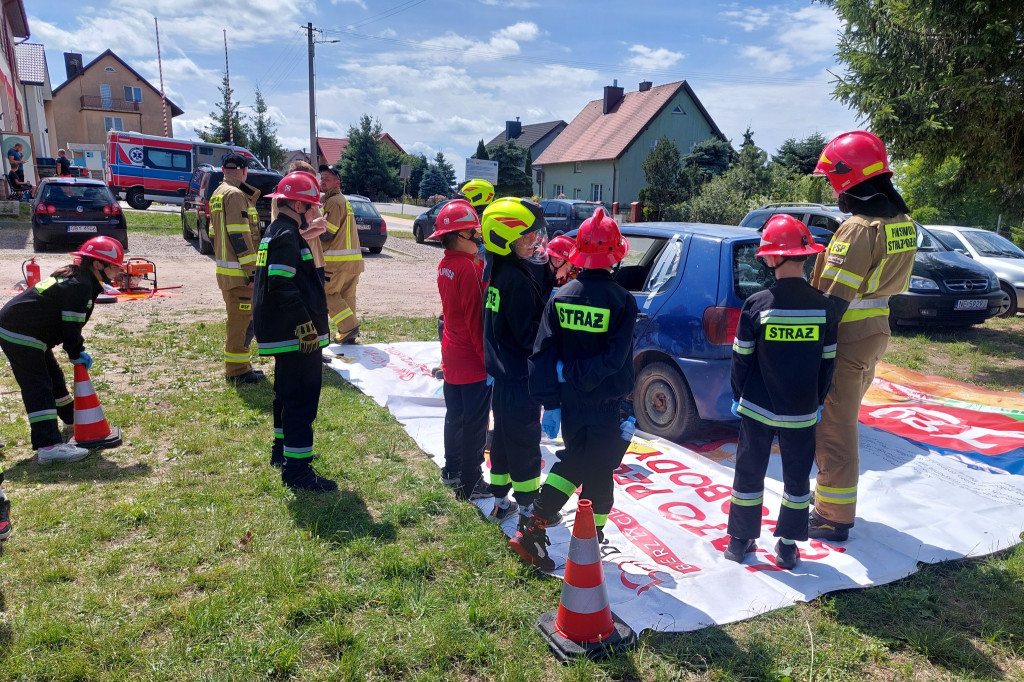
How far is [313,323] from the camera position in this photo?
4285mm

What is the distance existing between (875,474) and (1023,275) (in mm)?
9452

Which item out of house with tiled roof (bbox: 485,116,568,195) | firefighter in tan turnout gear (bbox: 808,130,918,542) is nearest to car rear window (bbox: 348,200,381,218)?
firefighter in tan turnout gear (bbox: 808,130,918,542)

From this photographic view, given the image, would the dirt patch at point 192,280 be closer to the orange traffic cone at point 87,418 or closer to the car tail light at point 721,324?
the orange traffic cone at point 87,418

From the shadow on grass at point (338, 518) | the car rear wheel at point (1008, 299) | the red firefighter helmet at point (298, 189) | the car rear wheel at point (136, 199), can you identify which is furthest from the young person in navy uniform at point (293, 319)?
the car rear wheel at point (136, 199)

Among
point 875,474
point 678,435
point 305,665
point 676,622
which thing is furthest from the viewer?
point 678,435

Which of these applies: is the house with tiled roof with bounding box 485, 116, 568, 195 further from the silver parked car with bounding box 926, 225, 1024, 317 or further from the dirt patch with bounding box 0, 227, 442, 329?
the silver parked car with bounding box 926, 225, 1024, 317

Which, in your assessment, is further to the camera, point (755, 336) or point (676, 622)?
point (755, 336)

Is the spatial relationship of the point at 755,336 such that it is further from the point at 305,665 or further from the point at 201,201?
the point at 201,201

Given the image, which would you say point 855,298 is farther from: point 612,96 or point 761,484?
point 612,96

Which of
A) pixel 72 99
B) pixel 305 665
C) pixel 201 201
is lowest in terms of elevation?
pixel 305 665

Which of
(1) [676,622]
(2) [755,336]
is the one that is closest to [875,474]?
(2) [755,336]

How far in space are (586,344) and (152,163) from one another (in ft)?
90.1

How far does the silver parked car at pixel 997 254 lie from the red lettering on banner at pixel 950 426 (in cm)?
641

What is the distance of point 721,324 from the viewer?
4.70m
